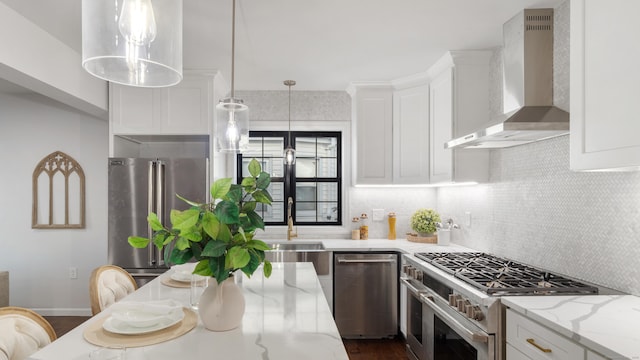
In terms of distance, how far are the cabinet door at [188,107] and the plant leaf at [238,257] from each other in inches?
97.6

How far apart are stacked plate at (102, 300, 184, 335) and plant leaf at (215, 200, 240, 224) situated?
1.46 ft

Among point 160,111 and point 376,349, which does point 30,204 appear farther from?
point 376,349

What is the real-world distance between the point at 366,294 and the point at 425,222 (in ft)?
3.07

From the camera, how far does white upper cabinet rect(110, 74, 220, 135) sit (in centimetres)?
354

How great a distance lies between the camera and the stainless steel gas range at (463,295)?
6.27ft

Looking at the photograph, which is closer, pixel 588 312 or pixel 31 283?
pixel 588 312

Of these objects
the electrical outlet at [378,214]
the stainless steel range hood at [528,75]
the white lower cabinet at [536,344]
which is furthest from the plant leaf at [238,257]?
the electrical outlet at [378,214]

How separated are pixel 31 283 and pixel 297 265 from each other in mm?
3588

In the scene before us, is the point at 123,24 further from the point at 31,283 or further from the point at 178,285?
the point at 31,283

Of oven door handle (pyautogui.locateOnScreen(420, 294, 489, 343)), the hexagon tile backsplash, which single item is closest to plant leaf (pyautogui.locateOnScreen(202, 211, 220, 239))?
oven door handle (pyautogui.locateOnScreen(420, 294, 489, 343))

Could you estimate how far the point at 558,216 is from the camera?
236 cm

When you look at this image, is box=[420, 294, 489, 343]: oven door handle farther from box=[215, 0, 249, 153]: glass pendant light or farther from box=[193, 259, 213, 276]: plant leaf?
box=[215, 0, 249, 153]: glass pendant light

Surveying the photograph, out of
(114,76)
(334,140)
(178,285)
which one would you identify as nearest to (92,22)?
(114,76)

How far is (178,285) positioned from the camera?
6.74ft
